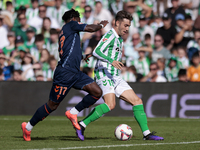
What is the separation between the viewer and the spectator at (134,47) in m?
12.5

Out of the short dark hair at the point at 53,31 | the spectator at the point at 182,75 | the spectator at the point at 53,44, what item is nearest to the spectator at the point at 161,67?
the spectator at the point at 182,75

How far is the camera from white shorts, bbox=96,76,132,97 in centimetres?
634

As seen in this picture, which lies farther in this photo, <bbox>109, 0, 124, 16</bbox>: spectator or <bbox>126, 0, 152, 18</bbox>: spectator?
<bbox>109, 0, 124, 16</bbox>: spectator

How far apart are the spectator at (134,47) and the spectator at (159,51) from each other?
0.51 meters

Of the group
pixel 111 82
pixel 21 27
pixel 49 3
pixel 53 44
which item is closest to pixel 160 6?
pixel 49 3

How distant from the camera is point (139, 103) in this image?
629cm

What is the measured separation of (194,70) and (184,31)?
62.2 inches

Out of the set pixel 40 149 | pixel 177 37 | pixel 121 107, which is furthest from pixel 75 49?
pixel 177 37

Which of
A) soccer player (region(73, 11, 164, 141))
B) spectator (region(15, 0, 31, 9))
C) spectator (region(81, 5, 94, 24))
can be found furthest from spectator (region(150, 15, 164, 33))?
soccer player (region(73, 11, 164, 141))

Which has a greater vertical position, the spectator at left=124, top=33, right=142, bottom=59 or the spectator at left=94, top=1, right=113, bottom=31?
the spectator at left=94, top=1, right=113, bottom=31

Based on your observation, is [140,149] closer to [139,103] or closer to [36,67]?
[139,103]

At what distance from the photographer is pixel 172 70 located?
12.1 metres

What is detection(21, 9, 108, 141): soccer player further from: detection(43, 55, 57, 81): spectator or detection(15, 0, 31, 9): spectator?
detection(15, 0, 31, 9): spectator

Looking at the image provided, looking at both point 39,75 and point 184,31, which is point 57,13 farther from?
point 184,31
